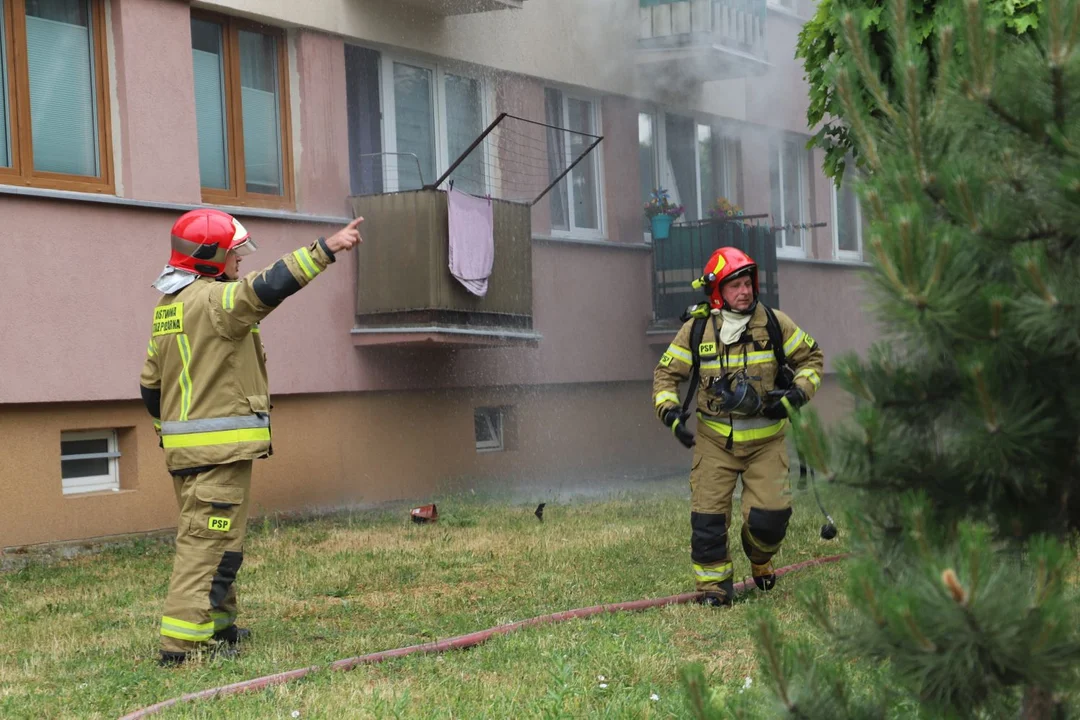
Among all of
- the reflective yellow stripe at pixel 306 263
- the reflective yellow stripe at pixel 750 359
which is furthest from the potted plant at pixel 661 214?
the reflective yellow stripe at pixel 306 263

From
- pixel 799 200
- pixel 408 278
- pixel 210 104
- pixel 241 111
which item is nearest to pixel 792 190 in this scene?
pixel 799 200

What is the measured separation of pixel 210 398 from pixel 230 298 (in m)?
0.45

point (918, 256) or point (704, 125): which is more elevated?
point (704, 125)

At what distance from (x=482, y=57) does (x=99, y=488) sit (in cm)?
556

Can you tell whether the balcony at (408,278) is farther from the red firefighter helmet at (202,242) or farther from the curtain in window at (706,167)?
the curtain in window at (706,167)

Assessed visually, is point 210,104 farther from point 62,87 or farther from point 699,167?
point 699,167

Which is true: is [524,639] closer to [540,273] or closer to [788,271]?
[540,273]

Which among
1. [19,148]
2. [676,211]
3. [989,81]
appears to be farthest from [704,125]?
[989,81]

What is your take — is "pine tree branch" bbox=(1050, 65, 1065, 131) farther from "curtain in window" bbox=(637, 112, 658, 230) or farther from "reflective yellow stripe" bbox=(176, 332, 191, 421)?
"curtain in window" bbox=(637, 112, 658, 230)

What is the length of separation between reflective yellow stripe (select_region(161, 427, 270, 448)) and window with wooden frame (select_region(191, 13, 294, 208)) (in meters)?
5.20

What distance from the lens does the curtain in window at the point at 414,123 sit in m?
12.4

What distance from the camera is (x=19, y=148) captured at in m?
9.24

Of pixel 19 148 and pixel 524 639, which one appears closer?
pixel 524 639

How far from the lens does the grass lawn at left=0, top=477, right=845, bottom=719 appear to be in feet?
15.5
